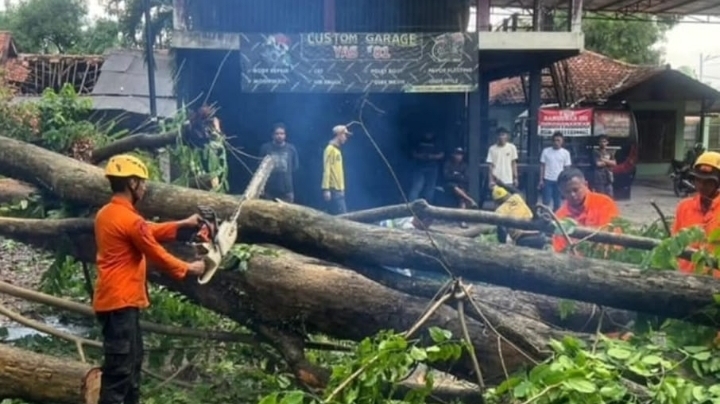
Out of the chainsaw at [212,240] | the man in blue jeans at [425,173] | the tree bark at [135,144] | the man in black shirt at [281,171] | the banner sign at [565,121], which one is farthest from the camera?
the banner sign at [565,121]

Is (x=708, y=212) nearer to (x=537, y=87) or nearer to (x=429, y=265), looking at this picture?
(x=429, y=265)

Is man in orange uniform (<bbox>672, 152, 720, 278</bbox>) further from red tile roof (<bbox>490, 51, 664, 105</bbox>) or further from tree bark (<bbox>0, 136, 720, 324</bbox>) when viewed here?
red tile roof (<bbox>490, 51, 664, 105</bbox>)

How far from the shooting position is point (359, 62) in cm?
1034

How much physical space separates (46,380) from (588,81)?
61.0ft

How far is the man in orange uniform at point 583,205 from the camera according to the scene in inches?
185

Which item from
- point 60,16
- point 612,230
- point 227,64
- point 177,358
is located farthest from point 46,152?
point 60,16

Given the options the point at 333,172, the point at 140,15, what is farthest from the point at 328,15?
the point at 140,15

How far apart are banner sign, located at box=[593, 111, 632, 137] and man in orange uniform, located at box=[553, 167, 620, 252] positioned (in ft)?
39.1

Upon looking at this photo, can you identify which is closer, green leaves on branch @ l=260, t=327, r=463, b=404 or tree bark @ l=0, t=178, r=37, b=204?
green leaves on branch @ l=260, t=327, r=463, b=404

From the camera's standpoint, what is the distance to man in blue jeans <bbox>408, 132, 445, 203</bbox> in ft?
35.8

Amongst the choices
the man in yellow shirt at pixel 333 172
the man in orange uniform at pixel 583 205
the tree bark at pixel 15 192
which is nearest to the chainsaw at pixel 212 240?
the tree bark at pixel 15 192

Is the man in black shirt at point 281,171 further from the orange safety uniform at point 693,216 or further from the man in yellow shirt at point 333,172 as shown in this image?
the orange safety uniform at point 693,216

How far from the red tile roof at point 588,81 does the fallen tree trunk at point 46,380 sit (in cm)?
1483

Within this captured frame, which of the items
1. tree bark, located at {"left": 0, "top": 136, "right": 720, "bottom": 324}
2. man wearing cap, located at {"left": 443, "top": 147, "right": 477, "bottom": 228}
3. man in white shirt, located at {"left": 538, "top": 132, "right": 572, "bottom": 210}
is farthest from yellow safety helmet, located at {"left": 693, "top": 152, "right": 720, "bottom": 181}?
man in white shirt, located at {"left": 538, "top": 132, "right": 572, "bottom": 210}
